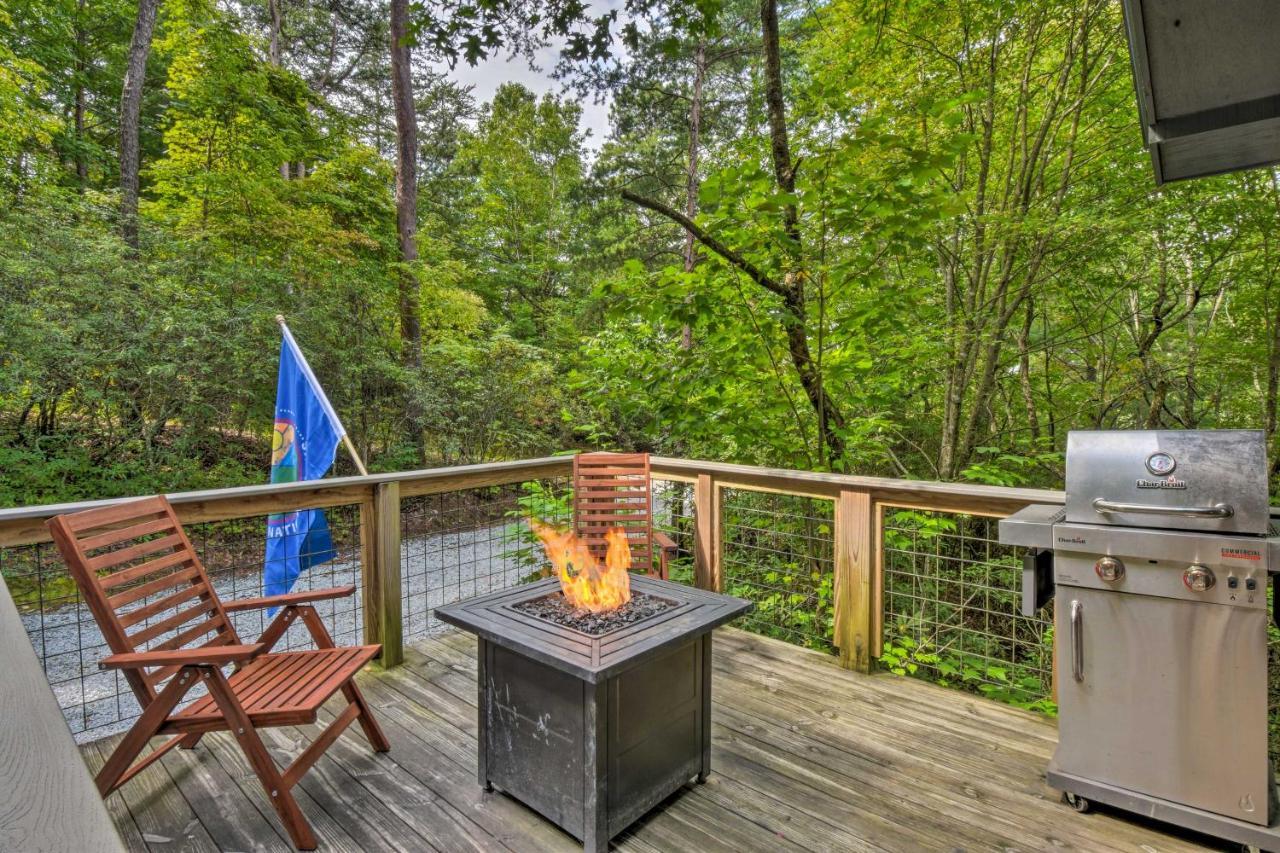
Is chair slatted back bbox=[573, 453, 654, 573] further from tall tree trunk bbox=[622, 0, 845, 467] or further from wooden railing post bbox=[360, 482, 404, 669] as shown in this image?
tall tree trunk bbox=[622, 0, 845, 467]

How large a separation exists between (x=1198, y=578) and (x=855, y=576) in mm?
1320

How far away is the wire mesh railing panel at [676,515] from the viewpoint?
395 centimetres

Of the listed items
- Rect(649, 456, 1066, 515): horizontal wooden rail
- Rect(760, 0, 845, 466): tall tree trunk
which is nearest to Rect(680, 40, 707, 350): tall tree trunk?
Rect(760, 0, 845, 466): tall tree trunk

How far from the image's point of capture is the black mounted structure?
1456 millimetres

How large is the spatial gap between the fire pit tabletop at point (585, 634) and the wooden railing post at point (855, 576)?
1040 millimetres

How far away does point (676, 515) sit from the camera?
13.5 feet

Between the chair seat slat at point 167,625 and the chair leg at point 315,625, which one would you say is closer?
the chair seat slat at point 167,625

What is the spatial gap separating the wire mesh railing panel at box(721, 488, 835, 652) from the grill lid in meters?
1.74

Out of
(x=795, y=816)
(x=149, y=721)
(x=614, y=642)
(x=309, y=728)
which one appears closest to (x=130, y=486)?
(x=309, y=728)

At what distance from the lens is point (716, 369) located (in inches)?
160

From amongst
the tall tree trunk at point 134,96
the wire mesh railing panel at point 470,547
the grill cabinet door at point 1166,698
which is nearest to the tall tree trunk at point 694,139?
the wire mesh railing panel at point 470,547

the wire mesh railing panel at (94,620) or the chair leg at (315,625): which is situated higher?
the chair leg at (315,625)

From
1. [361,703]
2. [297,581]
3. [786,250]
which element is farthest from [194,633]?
[786,250]

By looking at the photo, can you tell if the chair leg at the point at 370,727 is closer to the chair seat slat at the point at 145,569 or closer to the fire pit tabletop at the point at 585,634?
the fire pit tabletop at the point at 585,634
